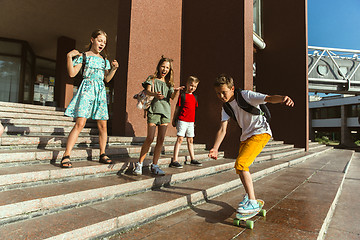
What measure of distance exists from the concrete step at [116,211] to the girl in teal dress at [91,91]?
2.73 feet

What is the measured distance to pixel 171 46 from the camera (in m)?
6.98

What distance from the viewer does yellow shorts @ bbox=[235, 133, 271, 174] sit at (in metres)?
2.46

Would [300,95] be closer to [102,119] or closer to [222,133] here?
[222,133]

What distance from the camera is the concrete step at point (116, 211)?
1807mm

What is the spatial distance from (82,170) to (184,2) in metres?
6.74

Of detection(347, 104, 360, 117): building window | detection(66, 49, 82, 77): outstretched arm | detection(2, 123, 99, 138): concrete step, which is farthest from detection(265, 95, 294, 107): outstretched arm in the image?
detection(347, 104, 360, 117): building window

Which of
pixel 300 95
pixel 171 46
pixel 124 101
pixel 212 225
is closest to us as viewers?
pixel 212 225

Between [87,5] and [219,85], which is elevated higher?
[87,5]

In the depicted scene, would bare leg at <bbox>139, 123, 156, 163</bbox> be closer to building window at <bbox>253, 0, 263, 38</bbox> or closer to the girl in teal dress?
the girl in teal dress

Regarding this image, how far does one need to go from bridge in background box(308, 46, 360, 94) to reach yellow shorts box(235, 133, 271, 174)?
19483mm

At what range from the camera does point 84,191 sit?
239cm

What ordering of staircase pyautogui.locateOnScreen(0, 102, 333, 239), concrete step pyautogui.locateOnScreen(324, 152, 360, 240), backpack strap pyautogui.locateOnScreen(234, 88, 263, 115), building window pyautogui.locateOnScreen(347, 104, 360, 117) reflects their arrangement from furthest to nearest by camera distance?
building window pyautogui.locateOnScreen(347, 104, 360, 117) < backpack strap pyautogui.locateOnScreen(234, 88, 263, 115) < concrete step pyautogui.locateOnScreen(324, 152, 360, 240) < staircase pyautogui.locateOnScreen(0, 102, 333, 239)

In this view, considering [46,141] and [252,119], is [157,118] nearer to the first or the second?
[252,119]

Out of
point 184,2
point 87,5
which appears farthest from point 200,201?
point 87,5
